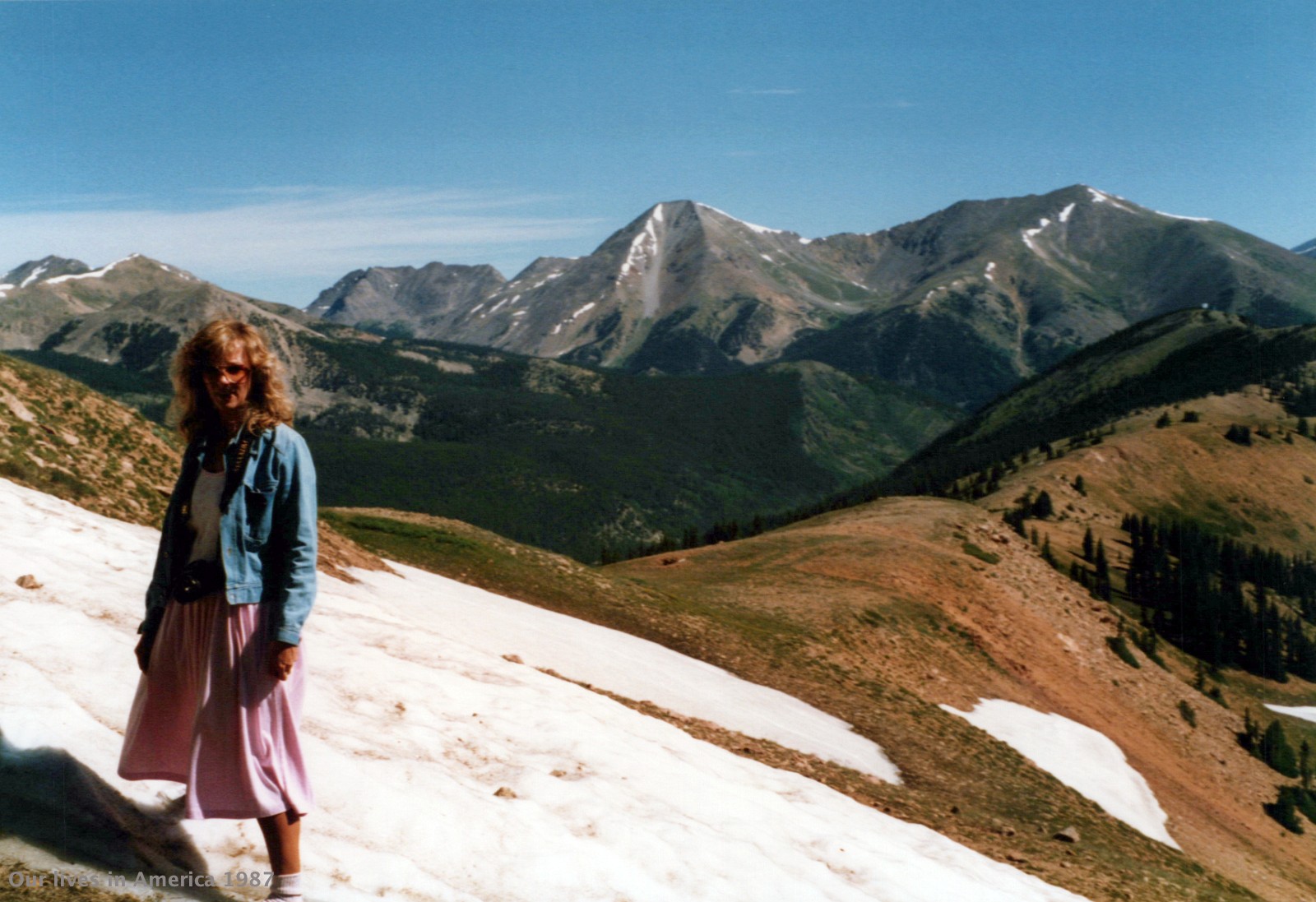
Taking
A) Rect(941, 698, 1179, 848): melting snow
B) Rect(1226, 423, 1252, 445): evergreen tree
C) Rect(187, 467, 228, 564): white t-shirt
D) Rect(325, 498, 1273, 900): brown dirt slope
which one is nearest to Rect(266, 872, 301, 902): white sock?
Rect(187, 467, 228, 564): white t-shirt

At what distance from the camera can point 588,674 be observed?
2281 centimetres

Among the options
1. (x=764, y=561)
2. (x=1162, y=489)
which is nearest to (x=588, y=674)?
(x=764, y=561)

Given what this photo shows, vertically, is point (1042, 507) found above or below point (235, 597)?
below

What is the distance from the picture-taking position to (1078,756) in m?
33.8

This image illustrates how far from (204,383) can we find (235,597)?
1706 millimetres

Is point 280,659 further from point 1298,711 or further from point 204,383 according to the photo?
point 1298,711

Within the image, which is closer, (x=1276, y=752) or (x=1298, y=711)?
(x=1276, y=752)

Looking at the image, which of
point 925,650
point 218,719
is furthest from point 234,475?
point 925,650

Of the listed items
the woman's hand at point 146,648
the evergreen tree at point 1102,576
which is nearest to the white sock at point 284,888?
the woman's hand at point 146,648

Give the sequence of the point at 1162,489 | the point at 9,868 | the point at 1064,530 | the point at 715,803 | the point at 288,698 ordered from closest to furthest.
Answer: the point at 9,868
the point at 288,698
the point at 715,803
the point at 1064,530
the point at 1162,489

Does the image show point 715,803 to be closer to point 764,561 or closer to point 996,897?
point 996,897

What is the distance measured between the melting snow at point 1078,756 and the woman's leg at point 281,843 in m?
27.4

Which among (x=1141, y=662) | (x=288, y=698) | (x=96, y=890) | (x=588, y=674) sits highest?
(x=288, y=698)

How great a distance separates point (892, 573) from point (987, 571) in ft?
39.1
